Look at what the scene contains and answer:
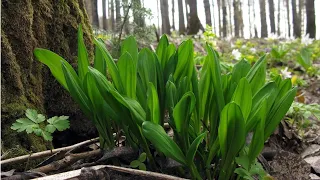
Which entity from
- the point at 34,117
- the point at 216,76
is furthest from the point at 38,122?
the point at 216,76

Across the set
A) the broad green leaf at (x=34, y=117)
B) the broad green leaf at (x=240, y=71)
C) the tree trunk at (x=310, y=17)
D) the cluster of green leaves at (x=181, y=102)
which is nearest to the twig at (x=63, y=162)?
the cluster of green leaves at (x=181, y=102)

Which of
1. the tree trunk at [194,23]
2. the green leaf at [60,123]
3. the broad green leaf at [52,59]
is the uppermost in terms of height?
the tree trunk at [194,23]

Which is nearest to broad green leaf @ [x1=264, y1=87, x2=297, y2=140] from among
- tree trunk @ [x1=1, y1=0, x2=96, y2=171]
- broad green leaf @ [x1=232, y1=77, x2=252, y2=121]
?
broad green leaf @ [x1=232, y1=77, x2=252, y2=121]

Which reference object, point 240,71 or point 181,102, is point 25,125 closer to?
point 181,102

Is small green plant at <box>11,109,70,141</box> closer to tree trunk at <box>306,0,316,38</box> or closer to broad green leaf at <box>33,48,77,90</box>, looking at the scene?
broad green leaf at <box>33,48,77,90</box>

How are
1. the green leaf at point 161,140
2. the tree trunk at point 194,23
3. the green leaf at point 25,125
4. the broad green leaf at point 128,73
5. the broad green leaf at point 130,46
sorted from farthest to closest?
the tree trunk at point 194,23, the broad green leaf at point 130,46, the green leaf at point 25,125, the broad green leaf at point 128,73, the green leaf at point 161,140

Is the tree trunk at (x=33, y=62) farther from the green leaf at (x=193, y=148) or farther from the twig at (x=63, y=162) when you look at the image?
the green leaf at (x=193, y=148)
